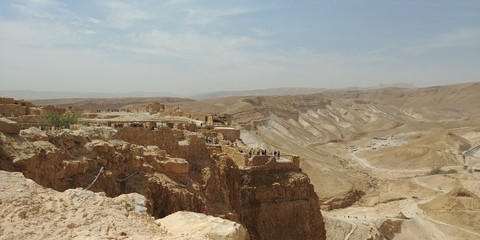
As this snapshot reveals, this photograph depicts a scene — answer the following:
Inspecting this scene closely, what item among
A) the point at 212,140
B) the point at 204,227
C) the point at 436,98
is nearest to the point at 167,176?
the point at 204,227

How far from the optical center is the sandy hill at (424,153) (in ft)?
208

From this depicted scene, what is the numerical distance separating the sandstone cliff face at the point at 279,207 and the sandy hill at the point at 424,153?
149ft

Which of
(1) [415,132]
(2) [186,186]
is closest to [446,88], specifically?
(1) [415,132]

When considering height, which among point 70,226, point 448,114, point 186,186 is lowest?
point 448,114

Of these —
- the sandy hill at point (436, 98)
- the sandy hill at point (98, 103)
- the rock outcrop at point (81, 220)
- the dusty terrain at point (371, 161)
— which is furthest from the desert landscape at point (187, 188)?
the sandy hill at point (436, 98)

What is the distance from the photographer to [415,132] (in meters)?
98.2

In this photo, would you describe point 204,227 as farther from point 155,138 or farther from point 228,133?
point 228,133

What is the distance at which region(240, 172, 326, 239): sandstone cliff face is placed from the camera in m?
19.3

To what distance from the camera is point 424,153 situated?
66.8 meters

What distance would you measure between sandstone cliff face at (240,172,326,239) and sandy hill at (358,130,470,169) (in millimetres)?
45553

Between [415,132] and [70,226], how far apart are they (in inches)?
3889

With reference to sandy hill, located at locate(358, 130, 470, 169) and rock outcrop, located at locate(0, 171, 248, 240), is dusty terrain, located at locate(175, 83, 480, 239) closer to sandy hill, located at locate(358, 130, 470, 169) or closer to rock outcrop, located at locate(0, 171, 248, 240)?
sandy hill, located at locate(358, 130, 470, 169)

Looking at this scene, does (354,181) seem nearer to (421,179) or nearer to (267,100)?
(421,179)

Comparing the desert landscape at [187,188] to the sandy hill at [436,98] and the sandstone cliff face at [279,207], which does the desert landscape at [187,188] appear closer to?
the sandstone cliff face at [279,207]
